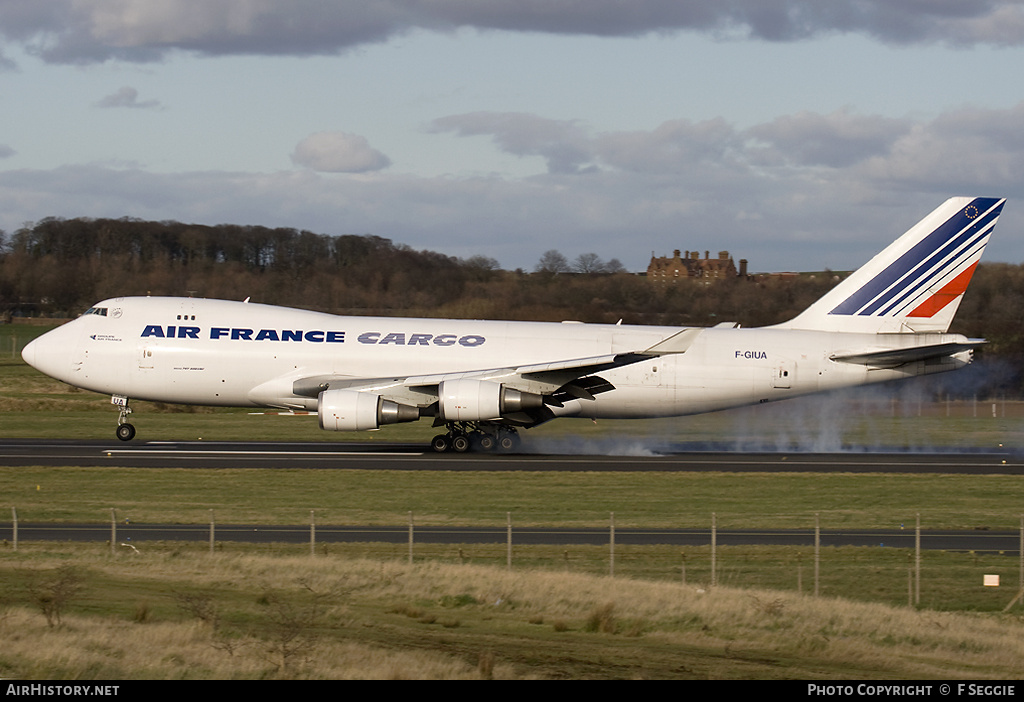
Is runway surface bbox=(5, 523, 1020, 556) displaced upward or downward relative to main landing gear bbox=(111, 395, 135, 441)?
downward

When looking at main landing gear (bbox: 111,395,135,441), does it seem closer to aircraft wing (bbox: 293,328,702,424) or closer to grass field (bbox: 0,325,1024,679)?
aircraft wing (bbox: 293,328,702,424)

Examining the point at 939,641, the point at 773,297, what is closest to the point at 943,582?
the point at 939,641

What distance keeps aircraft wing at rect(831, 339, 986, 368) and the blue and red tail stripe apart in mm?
2308

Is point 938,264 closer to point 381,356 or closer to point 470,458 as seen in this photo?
point 470,458

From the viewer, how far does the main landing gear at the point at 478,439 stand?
39.3m

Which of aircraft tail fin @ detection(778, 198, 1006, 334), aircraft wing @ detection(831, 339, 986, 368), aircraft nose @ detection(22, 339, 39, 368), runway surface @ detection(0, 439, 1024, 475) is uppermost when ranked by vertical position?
aircraft tail fin @ detection(778, 198, 1006, 334)

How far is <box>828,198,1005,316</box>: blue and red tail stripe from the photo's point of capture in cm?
4050

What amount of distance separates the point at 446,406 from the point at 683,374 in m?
8.69

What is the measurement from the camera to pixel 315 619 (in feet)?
53.4

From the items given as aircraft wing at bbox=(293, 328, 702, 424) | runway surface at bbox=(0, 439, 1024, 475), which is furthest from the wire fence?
aircraft wing at bbox=(293, 328, 702, 424)

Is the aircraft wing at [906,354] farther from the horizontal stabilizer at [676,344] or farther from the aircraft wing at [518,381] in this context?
the horizontal stabilizer at [676,344]

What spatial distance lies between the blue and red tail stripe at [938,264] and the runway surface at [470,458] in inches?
224

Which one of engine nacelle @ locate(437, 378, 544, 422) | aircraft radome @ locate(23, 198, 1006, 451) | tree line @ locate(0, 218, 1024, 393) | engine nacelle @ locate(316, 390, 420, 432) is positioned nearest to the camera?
engine nacelle @ locate(316, 390, 420, 432)

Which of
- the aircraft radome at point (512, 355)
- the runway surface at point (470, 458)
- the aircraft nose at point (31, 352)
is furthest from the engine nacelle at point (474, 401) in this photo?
the aircraft nose at point (31, 352)
